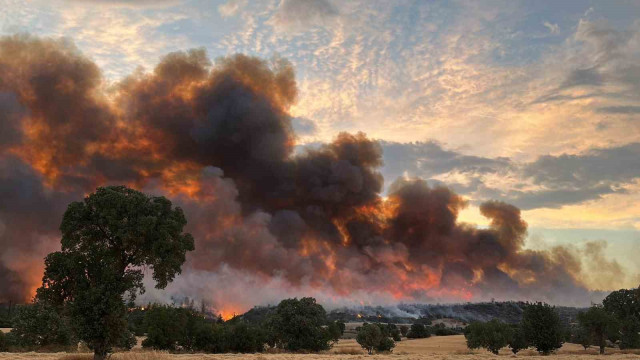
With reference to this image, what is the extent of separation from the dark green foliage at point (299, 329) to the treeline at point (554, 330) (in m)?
31.8

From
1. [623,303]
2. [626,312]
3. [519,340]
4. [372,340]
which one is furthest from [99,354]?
[623,303]

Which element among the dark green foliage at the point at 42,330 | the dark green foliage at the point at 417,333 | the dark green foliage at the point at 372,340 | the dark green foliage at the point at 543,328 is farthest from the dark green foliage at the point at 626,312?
the dark green foliage at the point at 42,330

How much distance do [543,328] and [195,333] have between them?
177 feet

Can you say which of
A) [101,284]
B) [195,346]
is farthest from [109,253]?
[195,346]

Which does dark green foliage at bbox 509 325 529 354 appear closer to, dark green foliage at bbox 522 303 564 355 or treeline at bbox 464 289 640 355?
treeline at bbox 464 289 640 355

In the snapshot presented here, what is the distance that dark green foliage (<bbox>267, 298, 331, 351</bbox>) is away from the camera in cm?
7512

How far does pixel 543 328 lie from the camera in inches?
2837

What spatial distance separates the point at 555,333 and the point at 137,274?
6298cm

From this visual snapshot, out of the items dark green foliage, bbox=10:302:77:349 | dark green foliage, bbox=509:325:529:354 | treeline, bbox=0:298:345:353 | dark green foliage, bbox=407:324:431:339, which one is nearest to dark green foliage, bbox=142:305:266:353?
treeline, bbox=0:298:345:353

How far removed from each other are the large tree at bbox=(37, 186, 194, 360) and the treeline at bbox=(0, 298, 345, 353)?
36.3 metres

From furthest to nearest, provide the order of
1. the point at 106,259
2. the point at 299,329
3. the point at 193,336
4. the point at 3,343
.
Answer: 1. the point at 299,329
2. the point at 193,336
3. the point at 3,343
4. the point at 106,259

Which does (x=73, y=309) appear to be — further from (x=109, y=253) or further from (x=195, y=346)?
(x=195, y=346)

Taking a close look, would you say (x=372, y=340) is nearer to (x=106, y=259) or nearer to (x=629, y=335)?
(x=629, y=335)

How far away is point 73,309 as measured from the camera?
113ft
